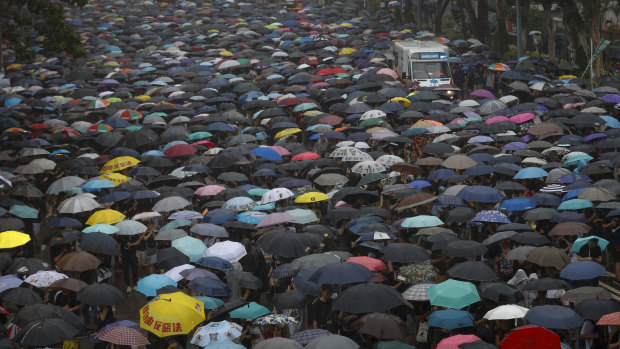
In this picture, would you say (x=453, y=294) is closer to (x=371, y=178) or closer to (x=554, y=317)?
(x=554, y=317)

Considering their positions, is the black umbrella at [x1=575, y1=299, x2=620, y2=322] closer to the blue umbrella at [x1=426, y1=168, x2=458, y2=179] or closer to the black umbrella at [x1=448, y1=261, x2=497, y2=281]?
the black umbrella at [x1=448, y1=261, x2=497, y2=281]

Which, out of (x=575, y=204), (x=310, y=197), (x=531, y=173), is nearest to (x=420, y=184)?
(x=531, y=173)

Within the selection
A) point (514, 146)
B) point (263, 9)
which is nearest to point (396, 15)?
point (263, 9)

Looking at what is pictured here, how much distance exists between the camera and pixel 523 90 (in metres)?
26.5

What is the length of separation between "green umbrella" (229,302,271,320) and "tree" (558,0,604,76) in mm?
22555

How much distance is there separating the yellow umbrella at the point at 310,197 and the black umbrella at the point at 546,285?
5.46 metres

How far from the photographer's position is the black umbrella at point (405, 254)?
39.7 ft

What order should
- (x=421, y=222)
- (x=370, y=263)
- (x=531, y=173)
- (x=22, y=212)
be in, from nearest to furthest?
(x=370, y=263) → (x=421, y=222) → (x=22, y=212) → (x=531, y=173)

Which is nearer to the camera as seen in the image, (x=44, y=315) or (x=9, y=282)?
(x=44, y=315)

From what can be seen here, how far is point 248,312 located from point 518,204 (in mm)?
5869

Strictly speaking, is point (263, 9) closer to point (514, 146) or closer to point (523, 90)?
point (523, 90)

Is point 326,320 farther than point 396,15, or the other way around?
point 396,15

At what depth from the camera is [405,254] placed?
1215 centimetres

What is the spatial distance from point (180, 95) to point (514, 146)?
12.4 metres
